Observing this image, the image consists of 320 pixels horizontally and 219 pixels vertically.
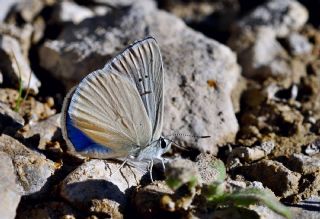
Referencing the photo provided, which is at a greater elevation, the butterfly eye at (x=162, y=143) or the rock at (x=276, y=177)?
the butterfly eye at (x=162, y=143)

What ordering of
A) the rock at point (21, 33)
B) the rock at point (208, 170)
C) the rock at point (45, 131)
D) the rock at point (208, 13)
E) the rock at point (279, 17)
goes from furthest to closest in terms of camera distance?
1. the rock at point (208, 13)
2. the rock at point (279, 17)
3. the rock at point (21, 33)
4. the rock at point (45, 131)
5. the rock at point (208, 170)

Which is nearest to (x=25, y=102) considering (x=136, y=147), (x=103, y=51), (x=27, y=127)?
(x=27, y=127)

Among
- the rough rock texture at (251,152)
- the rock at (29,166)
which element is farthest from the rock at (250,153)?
the rock at (29,166)

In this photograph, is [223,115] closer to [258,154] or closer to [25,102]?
[258,154]

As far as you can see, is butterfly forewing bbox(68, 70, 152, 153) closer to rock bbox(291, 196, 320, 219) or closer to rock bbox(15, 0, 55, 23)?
rock bbox(291, 196, 320, 219)

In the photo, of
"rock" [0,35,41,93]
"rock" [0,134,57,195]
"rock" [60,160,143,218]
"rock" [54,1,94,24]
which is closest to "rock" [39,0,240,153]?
"rock" [54,1,94,24]

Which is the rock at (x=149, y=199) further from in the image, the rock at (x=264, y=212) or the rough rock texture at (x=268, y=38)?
the rough rock texture at (x=268, y=38)

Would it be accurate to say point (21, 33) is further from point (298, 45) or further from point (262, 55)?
point (298, 45)
